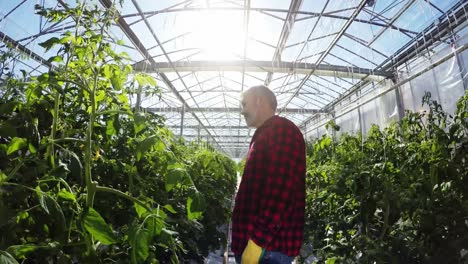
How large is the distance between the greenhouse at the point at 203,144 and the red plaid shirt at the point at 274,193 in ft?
0.06

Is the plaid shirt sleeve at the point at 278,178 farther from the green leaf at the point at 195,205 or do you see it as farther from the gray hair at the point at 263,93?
the green leaf at the point at 195,205

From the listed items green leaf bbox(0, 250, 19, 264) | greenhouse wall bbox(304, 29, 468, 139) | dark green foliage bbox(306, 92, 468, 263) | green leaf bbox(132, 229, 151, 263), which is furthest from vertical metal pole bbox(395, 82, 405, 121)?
green leaf bbox(0, 250, 19, 264)

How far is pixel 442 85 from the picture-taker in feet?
14.8

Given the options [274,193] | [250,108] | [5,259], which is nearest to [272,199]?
[274,193]

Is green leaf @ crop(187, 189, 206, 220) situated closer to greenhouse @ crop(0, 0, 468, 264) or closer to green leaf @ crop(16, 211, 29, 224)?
greenhouse @ crop(0, 0, 468, 264)

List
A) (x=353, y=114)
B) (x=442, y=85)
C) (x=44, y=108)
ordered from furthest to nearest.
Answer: (x=353, y=114), (x=442, y=85), (x=44, y=108)


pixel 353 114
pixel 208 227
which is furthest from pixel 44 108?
pixel 353 114

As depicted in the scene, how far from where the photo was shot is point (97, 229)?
71cm

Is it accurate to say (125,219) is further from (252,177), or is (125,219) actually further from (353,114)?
(353,114)

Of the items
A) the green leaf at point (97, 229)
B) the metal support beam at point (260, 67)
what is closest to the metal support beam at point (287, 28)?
the metal support beam at point (260, 67)

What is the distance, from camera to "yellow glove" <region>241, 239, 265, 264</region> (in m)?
1.29

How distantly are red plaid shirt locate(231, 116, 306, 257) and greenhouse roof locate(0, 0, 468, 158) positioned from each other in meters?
3.02

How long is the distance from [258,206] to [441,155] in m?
1.21

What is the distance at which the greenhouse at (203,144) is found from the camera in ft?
2.88
